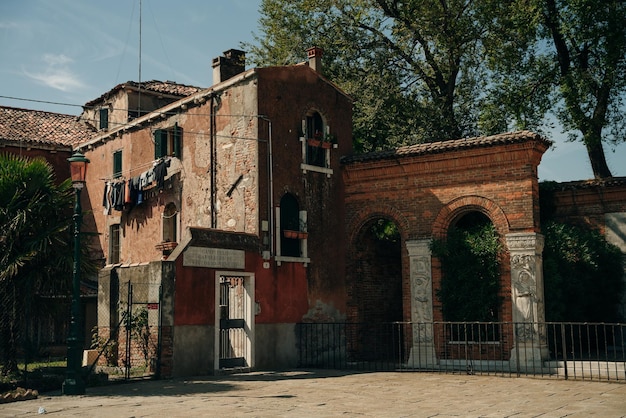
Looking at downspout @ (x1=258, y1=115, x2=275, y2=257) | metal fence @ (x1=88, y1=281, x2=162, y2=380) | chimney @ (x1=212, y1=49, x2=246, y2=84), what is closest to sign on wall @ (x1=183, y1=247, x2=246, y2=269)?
metal fence @ (x1=88, y1=281, x2=162, y2=380)

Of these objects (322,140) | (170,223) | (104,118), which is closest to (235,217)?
(322,140)

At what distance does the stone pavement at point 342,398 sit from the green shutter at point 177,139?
8319 mm

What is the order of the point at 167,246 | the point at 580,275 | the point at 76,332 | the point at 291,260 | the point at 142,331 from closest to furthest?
the point at 76,332
the point at 142,331
the point at 291,260
the point at 167,246
the point at 580,275

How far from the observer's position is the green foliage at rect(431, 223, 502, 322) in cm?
1839

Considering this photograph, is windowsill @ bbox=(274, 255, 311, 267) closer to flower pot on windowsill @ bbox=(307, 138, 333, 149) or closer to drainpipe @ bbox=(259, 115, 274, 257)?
drainpipe @ bbox=(259, 115, 274, 257)

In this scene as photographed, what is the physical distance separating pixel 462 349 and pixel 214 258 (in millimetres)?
7001

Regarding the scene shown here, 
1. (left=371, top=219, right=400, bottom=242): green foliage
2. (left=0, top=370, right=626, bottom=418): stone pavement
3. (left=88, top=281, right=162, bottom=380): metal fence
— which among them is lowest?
(left=0, top=370, right=626, bottom=418): stone pavement

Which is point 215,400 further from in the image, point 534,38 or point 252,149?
point 534,38

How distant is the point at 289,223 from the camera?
65.1 feet

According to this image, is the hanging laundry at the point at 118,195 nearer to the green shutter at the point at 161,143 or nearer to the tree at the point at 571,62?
the green shutter at the point at 161,143

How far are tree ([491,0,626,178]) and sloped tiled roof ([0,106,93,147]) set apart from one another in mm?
17336

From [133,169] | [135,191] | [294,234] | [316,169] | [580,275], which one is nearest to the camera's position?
[294,234]

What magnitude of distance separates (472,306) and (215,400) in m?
8.67

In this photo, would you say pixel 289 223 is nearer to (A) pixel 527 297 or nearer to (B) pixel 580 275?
(A) pixel 527 297
